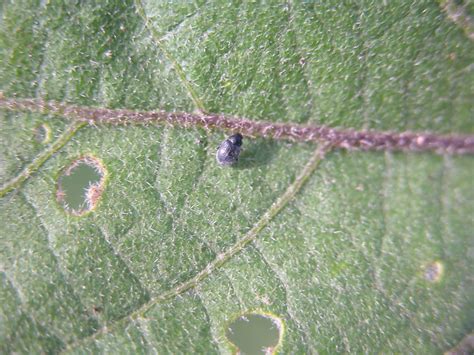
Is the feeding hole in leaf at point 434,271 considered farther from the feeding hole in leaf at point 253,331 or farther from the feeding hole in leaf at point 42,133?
the feeding hole in leaf at point 42,133

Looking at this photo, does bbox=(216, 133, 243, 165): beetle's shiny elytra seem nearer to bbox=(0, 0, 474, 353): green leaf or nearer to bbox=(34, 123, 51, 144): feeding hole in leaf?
bbox=(0, 0, 474, 353): green leaf

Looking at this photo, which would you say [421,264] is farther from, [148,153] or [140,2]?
[140,2]

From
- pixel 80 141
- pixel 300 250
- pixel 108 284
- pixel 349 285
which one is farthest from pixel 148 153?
pixel 349 285

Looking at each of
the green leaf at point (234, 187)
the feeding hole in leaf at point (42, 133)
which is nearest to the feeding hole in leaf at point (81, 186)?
the green leaf at point (234, 187)

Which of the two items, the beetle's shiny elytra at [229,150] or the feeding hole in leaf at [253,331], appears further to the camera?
the feeding hole in leaf at [253,331]

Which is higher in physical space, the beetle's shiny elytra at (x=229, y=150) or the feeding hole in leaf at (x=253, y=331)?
the beetle's shiny elytra at (x=229, y=150)

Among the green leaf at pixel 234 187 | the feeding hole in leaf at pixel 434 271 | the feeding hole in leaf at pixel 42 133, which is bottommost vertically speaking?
the feeding hole in leaf at pixel 434 271

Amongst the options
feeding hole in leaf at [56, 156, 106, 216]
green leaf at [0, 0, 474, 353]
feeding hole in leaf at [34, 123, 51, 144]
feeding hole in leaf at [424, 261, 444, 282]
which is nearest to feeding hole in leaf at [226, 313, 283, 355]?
green leaf at [0, 0, 474, 353]
